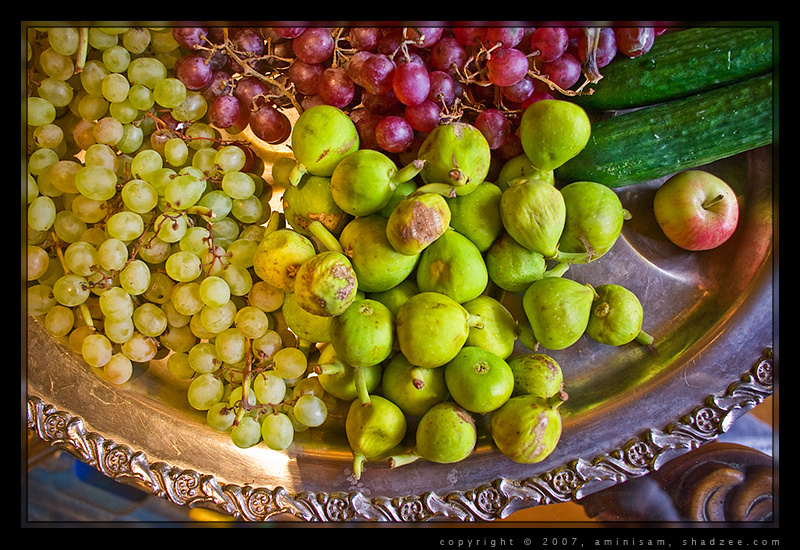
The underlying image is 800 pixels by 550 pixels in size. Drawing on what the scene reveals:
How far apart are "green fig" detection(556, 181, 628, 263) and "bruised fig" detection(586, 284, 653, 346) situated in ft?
0.30

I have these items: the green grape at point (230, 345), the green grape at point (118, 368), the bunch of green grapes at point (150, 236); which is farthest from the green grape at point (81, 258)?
the green grape at point (230, 345)

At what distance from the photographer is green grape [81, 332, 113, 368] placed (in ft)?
3.48

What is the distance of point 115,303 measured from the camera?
103cm

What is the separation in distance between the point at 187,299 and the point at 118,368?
0.81 feet

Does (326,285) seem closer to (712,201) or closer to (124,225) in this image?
(124,225)

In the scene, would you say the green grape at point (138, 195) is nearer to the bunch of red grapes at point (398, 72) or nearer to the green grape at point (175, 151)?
the green grape at point (175, 151)

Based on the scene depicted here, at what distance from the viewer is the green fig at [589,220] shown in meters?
1.01

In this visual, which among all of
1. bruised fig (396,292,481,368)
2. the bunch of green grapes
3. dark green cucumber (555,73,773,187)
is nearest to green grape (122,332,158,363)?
the bunch of green grapes

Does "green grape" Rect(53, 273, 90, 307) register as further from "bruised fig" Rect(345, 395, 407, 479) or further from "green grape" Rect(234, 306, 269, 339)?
"bruised fig" Rect(345, 395, 407, 479)

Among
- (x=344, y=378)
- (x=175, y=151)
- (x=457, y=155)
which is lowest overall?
(x=344, y=378)

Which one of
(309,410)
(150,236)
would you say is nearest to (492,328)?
(309,410)

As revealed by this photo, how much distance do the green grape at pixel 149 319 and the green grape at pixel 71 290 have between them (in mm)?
113

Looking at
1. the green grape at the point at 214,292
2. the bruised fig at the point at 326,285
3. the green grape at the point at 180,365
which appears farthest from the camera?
the green grape at the point at 180,365
